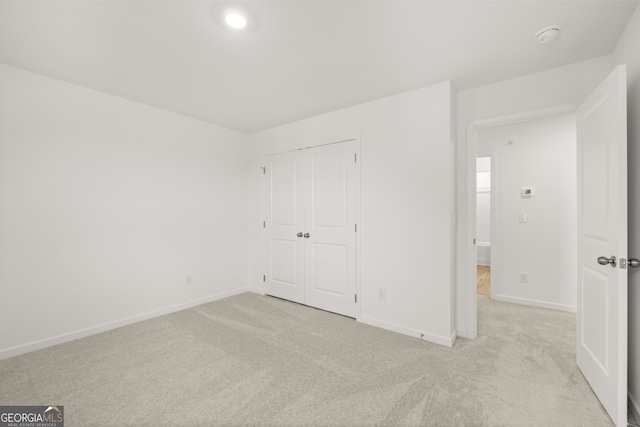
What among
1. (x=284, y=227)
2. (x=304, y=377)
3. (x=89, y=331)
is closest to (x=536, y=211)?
(x=284, y=227)

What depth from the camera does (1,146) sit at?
2.37 metres

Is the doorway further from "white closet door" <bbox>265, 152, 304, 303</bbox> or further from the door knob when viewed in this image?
the door knob

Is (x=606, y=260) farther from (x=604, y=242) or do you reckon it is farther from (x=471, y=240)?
(x=471, y=240)

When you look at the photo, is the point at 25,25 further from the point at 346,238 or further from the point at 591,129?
the point at 591,129

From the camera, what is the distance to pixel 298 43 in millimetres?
2066

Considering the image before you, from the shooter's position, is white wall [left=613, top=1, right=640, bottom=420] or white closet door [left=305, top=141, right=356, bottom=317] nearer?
white wall [left=613, top=1, right=640, bottom=420]

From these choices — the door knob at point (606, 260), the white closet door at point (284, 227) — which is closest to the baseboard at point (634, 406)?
the door knob at point (606, 260)

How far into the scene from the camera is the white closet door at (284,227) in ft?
12.7

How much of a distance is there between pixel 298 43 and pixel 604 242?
2432 millimetres

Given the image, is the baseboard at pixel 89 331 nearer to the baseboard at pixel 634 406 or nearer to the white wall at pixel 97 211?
the white wall at pixel 97 211

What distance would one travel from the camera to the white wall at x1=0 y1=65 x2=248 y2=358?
245 centimetres

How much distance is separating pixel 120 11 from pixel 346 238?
Result: 2722mm

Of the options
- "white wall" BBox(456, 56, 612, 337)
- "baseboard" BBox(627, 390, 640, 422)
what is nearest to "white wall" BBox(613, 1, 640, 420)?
"baseboard" BBox(627, 390, 640, 422)

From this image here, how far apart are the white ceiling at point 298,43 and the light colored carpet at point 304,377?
244 centimetres
